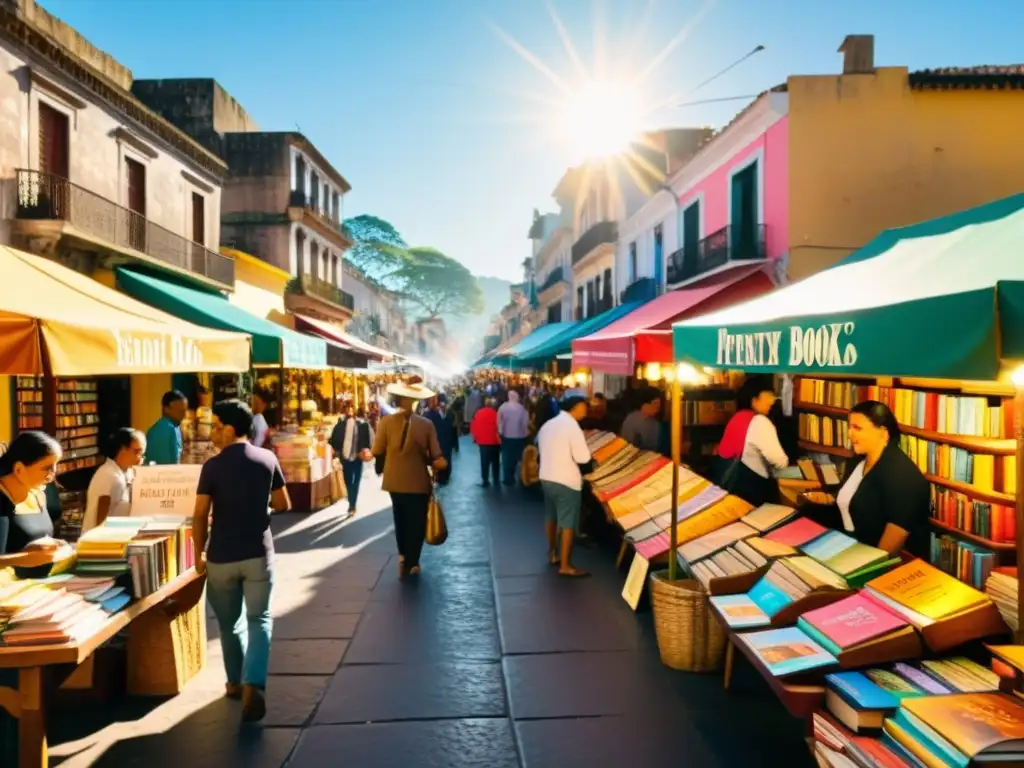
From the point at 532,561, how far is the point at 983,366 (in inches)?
260

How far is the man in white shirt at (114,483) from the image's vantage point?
16.5ft

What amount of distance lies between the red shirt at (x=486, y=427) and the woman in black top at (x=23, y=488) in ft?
32.9

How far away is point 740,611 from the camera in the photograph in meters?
4.31

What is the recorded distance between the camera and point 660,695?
192 inches

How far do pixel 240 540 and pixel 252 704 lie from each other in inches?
38.9

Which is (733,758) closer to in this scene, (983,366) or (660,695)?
(660,695)

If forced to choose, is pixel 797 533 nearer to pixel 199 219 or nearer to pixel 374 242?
pixel 199 219

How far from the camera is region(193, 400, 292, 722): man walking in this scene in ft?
14.7

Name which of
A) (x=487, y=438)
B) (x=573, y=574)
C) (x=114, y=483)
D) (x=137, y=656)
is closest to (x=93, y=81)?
(x=487, y=438)

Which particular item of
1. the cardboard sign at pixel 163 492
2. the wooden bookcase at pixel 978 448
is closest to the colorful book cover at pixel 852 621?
the wooden bookcase at pixel 978 448

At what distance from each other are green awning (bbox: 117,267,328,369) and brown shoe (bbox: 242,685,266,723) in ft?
19.4

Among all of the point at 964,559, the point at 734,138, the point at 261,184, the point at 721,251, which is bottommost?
the point at 964,559

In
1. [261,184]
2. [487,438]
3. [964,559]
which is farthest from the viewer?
[261,184]

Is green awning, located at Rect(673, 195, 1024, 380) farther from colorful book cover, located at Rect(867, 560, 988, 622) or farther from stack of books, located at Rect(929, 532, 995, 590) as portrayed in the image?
stack of books, located at Rect(929, 532, 995, 590)
